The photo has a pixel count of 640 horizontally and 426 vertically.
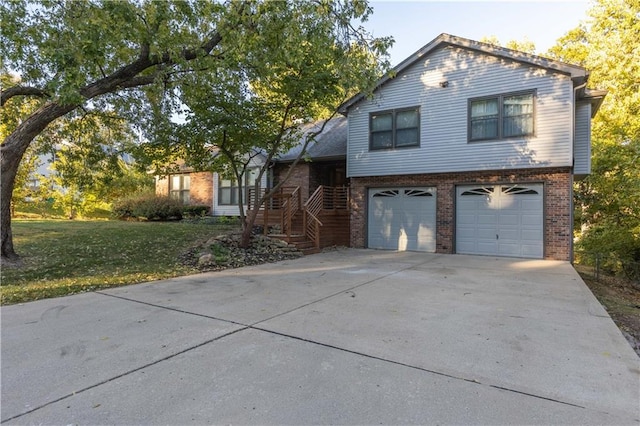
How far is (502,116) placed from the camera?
1147 centimetres

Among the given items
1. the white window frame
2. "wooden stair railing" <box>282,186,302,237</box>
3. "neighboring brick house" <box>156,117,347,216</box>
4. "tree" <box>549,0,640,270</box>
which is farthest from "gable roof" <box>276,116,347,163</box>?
"tree" <box>549,0,640,270</box>

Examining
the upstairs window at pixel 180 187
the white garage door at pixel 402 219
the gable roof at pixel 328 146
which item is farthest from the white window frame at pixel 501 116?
the upstairs window at pixel 180 187

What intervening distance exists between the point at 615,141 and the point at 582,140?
5.63 metres

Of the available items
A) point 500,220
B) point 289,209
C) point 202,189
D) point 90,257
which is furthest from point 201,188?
point 500,220

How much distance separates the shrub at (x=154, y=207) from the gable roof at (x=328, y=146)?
6644 millimetres

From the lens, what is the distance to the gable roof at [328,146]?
49.7 feet

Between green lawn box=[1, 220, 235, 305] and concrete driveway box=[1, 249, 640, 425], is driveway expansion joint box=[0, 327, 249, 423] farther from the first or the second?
green lawn box=[1, 220, 235, 305]

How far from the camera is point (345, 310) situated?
17.9 feet

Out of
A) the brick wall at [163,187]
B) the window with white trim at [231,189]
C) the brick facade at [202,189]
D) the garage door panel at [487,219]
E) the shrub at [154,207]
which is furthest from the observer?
the brick wall at [163,187]

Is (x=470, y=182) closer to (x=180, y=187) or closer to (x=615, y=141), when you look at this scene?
(x=615, y=141)

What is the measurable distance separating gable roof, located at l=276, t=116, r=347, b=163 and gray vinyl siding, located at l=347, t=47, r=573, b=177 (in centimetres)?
131

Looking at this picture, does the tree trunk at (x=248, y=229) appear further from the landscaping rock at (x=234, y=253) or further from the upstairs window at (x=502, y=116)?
the upstairs window at (x=502, y=116)

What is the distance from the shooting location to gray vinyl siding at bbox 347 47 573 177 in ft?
35.2

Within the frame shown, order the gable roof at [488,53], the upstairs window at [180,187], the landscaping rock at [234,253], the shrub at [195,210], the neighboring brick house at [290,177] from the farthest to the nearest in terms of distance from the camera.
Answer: the upstairs window at [180,187], the shrub at [195,210], the neighboring brick house at [290,177], the gable roof at [488,53], the landscaping rock at [234,253]
